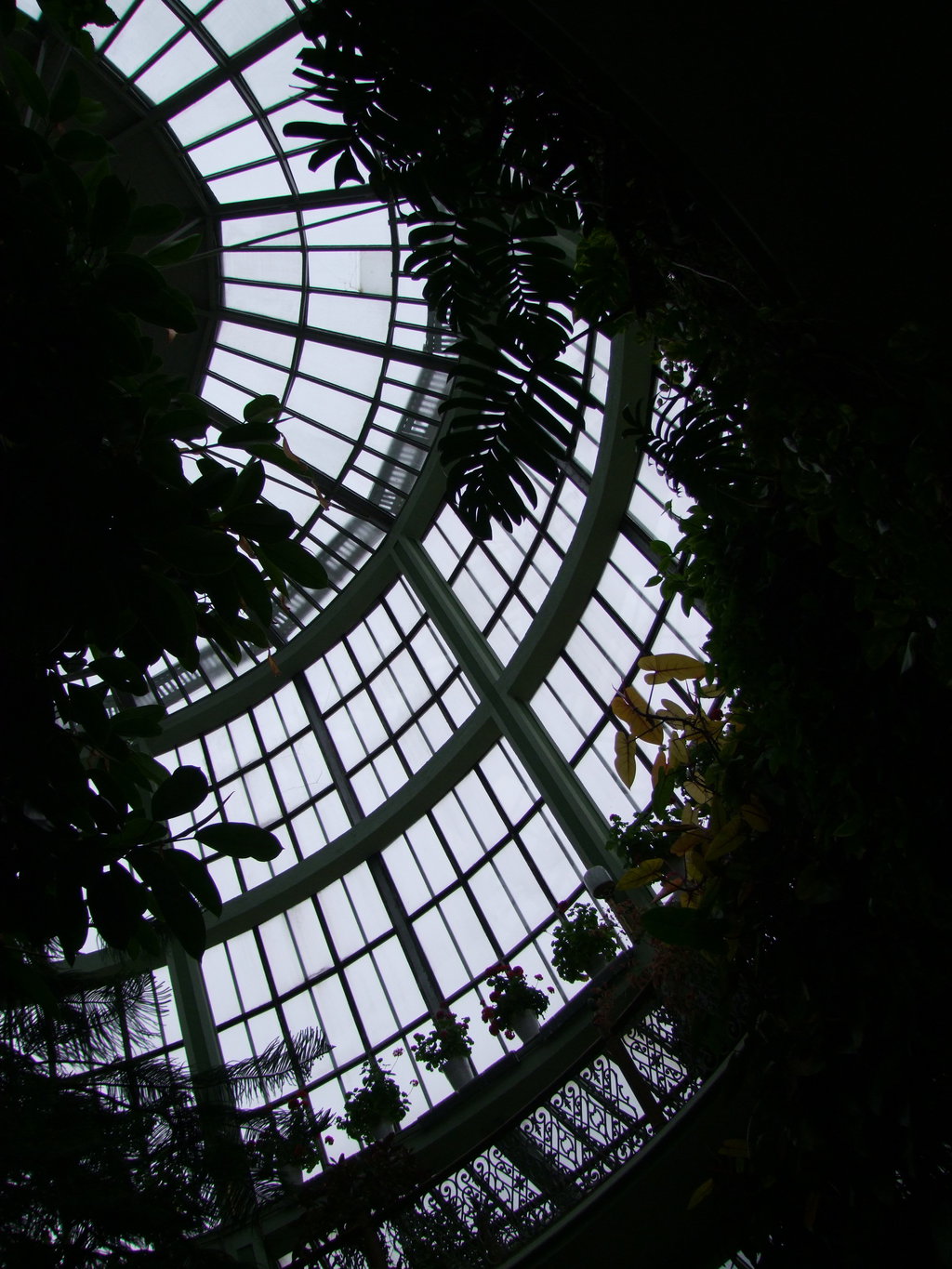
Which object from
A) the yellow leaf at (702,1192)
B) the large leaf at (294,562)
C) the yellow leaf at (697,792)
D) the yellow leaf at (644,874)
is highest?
the large leaf at (294,562)

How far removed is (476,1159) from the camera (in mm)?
8219

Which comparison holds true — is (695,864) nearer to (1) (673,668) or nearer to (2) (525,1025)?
(1) (673,668)

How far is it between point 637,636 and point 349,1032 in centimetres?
784

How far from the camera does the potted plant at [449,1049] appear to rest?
33.7 feet

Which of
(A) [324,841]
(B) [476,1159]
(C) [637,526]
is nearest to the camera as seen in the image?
(B) [476,1159]

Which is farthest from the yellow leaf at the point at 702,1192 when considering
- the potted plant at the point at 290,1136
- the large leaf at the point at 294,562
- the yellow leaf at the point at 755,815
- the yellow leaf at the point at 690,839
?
the large leaf at the point at 294,562

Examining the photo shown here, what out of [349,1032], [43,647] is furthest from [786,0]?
[349,1032]

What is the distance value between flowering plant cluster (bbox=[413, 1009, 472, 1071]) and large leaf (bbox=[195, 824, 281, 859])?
1013 cm

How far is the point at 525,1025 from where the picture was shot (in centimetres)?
998

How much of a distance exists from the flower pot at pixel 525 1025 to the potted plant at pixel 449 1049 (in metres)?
0.78

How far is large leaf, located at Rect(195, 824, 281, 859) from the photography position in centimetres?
138

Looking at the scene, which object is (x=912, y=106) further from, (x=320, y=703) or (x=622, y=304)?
(x=320, y=703)

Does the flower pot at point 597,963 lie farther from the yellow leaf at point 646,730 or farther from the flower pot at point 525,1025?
the yellow leaf at point 646,730

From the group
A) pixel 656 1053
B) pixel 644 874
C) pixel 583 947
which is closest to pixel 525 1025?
pixel 583 947
